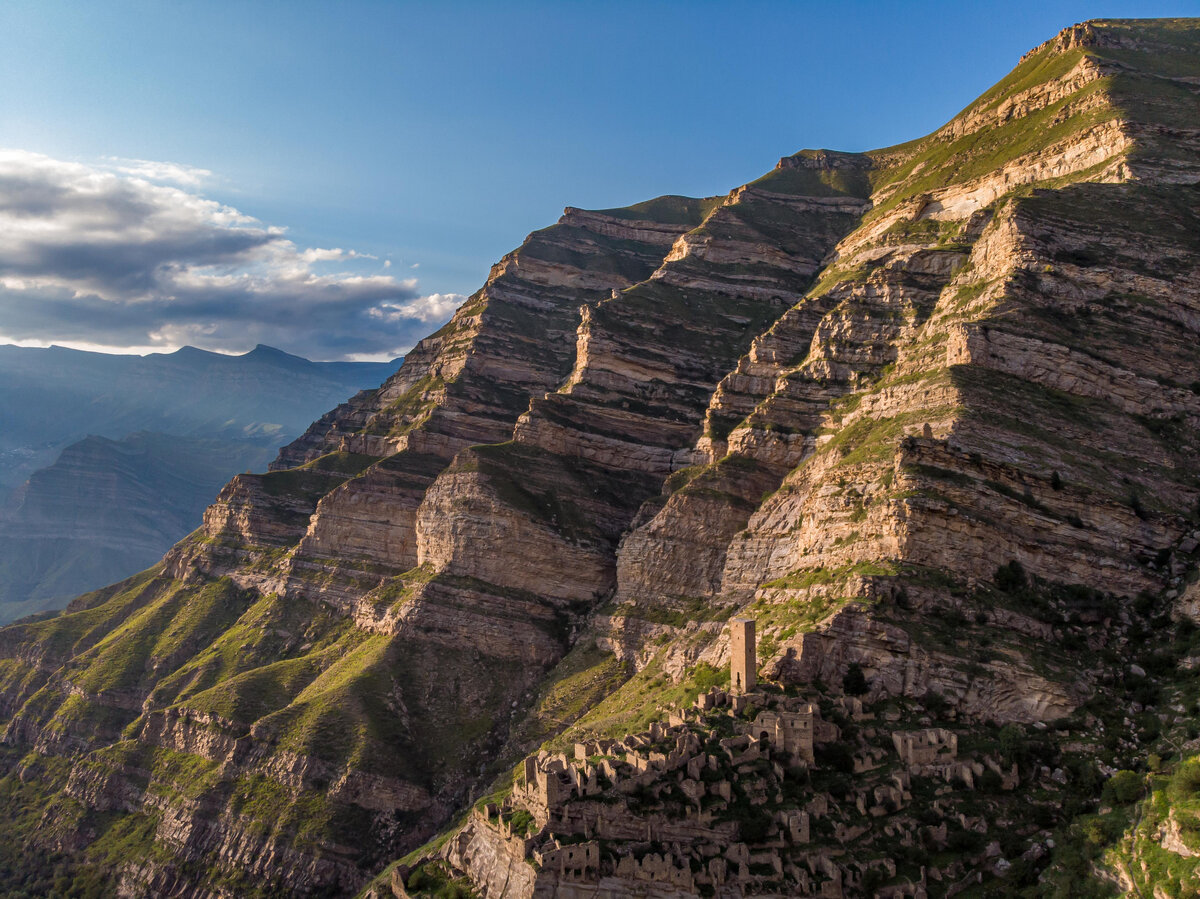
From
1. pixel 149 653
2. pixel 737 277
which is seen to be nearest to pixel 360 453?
pixel 149 653

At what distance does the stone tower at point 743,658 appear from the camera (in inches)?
2953

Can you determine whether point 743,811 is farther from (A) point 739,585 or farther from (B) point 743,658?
(A) point 739,585

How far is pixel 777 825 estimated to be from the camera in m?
63.0

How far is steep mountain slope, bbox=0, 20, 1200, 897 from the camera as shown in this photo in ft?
214

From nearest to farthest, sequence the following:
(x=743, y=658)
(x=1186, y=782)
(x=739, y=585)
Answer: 1. (x=1186, y=782)
2. (x=743, y=658)
3. (x=739, y=585)

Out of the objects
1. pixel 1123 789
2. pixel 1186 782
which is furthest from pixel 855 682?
pixel 1186 782

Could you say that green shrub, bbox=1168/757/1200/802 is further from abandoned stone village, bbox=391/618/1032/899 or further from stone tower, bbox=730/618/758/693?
stone tower, bbox=730/618/758/693

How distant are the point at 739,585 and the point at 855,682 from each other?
28926 mm

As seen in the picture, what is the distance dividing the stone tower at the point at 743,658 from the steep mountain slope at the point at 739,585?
1963 millimetres

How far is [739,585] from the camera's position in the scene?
101125 mm

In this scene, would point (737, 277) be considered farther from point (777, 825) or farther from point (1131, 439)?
point (777, 825)

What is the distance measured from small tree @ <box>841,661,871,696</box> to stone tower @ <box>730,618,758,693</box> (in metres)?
6.15

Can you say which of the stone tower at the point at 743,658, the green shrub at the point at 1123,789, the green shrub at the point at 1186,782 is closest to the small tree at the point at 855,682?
the stone tower at the point at 743,658

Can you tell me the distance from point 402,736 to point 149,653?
177ft
